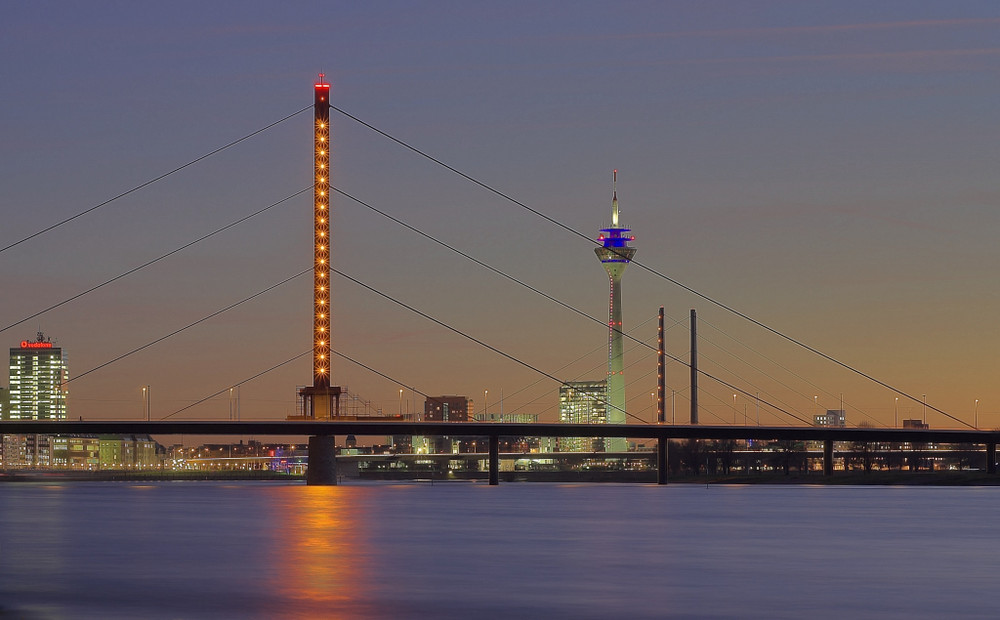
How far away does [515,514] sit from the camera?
3201 inches

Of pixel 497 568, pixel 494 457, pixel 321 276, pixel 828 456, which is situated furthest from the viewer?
pixel 828 456

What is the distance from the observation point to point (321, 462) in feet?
508

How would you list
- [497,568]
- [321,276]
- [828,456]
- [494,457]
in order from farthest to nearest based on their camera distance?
[828,456] < [494,457] < [321,276] < [497,568]

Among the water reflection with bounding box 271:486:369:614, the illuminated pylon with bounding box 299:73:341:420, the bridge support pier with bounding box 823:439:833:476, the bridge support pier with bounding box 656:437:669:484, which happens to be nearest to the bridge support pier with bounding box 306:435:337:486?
the illuminated pylon with bounding box 299:73:341:420

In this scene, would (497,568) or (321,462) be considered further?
(321,462)

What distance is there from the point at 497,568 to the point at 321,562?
495 cm

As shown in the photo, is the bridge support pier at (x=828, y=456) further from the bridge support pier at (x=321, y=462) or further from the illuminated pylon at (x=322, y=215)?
the illuminated pylon at (x=322, y=215)

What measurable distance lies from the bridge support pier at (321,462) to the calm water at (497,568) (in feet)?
261

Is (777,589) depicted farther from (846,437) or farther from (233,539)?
(846,437)

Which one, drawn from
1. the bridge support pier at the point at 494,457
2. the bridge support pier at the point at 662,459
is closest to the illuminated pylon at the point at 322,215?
the bridge support pier at the point at 494,457

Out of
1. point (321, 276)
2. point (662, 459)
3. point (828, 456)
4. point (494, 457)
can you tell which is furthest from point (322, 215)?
point (828, 456)

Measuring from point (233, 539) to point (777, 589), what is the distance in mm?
25834

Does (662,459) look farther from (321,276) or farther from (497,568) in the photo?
(497,568)

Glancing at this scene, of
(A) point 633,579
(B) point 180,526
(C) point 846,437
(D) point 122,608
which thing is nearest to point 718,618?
(A) point 633,579
